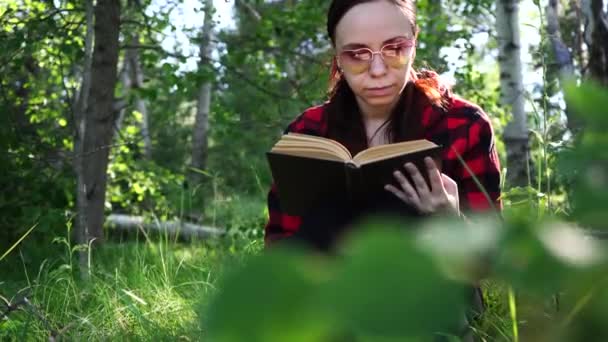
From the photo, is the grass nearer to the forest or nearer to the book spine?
the forest

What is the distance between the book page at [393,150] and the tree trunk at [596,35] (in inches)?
106

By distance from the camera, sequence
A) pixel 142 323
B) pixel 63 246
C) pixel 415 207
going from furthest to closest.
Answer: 1. pixel 63 246
2. pixel 142 323
3. pixel 415 207

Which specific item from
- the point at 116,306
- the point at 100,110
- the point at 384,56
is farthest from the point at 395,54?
the point at 100,110

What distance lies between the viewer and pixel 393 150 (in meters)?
1.81

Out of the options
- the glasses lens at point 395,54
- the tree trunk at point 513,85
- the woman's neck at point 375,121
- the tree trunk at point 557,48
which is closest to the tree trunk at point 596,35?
the tree trunk at point 557,48

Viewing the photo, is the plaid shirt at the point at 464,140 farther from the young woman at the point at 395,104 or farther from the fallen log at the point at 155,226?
the fallen log at the point at 155,226

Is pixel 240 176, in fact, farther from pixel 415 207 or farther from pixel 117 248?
pixel 415 207

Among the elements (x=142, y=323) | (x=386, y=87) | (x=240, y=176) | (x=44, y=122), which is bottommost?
(x=240, y=176)

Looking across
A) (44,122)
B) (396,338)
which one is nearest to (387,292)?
(396,338)

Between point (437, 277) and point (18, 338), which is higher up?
point (437, 277)

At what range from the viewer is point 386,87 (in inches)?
90.7

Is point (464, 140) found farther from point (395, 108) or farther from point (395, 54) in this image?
point (395, 54)

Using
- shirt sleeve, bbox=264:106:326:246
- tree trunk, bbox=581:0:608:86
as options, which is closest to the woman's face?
shirt sleeve, bbox=264:106:326:246

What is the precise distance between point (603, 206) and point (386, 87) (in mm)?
2015
